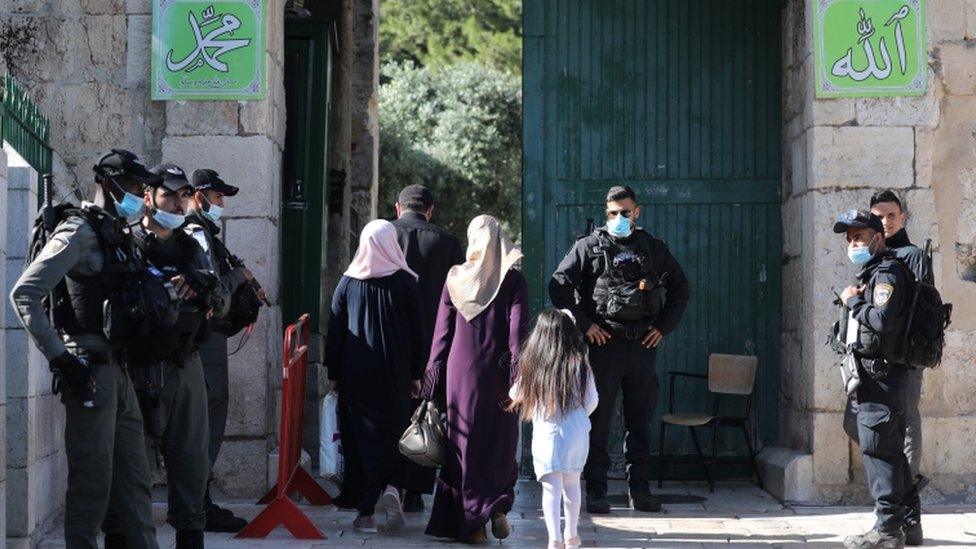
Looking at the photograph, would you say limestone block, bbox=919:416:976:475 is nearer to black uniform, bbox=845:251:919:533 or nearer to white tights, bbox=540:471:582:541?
black uniform, bbox=845:251:919:533

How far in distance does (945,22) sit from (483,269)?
3.46 meters

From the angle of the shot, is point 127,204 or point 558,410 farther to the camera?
point 558,410

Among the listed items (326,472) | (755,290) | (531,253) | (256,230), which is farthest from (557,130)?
(326,472)

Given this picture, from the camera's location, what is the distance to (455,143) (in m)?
25.8

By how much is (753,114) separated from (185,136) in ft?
12.2

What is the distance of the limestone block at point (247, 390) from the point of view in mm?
8266

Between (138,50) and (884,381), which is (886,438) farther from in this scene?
(138,50)

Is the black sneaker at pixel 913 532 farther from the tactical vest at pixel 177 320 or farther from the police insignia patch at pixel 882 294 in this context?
the tactical vest at pixel 177 320

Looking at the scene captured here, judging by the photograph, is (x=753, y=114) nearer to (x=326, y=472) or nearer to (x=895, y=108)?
(x=895, y=108)

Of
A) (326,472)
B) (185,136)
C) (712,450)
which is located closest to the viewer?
(326,472)

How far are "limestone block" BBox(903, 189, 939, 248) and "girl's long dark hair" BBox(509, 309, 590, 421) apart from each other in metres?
2.82

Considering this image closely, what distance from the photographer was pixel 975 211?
27.9 ft

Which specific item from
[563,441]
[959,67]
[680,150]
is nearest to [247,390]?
[563,441]

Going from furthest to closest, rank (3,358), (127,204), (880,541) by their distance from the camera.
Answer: (880,541) → (3,358) → (127,204)
